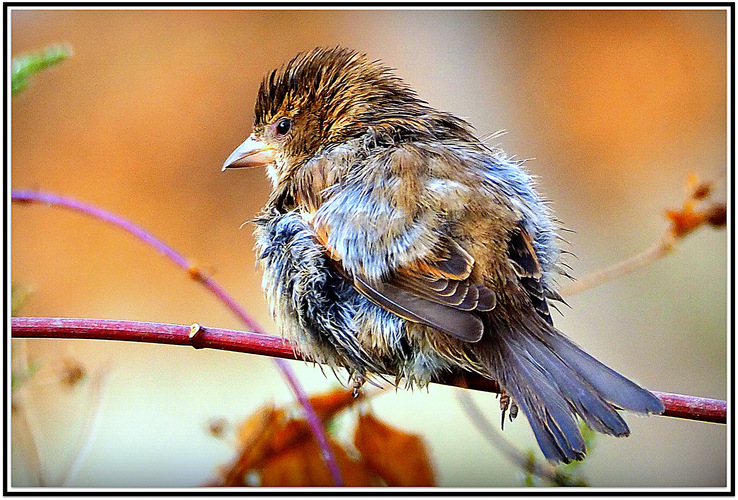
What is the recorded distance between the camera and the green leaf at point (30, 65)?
6.68 ft

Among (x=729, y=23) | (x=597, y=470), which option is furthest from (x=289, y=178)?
(x=729, y=23)

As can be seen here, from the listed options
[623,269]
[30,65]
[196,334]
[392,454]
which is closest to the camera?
[196,334]

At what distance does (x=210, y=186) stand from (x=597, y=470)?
1710mm

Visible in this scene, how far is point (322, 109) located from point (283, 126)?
5.4 inches

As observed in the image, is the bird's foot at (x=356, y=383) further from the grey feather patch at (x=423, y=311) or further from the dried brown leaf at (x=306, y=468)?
the grey feather patch at (x=423, y=311)

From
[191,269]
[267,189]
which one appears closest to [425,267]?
[191,269]

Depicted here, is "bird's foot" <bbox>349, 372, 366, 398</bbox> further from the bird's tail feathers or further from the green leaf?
the green leaf

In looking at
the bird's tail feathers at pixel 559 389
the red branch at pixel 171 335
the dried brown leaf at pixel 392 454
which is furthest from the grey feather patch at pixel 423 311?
the dried brown leaf at pixel 392 454

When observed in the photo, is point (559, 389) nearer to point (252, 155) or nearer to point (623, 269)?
point (623, 269)

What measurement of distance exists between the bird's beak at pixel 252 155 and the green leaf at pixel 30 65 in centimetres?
61

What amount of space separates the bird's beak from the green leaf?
0.61m

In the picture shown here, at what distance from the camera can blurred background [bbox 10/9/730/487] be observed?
8.07 ft

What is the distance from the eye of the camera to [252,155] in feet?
8.33

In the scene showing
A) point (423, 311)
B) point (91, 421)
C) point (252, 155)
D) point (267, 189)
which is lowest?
point (91, 421)
